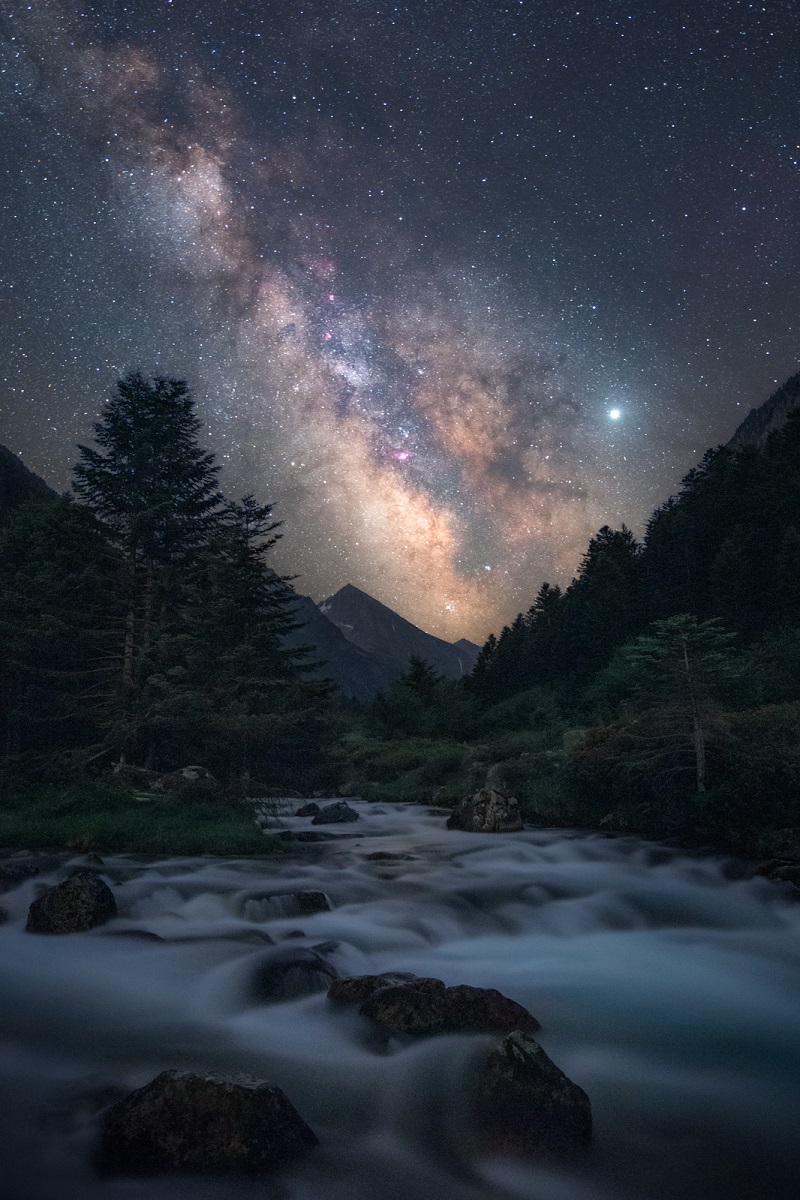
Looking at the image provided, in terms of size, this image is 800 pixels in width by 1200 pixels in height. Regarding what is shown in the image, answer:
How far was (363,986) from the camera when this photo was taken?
6.66m

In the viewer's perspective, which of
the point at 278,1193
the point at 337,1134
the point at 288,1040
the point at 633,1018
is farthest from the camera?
the point at 633,1018

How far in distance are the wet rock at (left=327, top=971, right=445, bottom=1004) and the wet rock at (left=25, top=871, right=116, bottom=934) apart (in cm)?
416

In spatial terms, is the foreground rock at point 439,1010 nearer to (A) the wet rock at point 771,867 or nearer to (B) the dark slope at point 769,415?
(A) the wet rock at point 771,867

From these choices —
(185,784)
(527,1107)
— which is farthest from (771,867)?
(185,784)

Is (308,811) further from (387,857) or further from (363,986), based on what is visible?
(363,986)

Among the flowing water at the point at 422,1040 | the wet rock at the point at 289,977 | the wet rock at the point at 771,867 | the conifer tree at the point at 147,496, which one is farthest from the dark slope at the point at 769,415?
the wet rock at the point at 289,977

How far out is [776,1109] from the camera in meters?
5.20

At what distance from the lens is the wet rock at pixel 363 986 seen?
6461mm

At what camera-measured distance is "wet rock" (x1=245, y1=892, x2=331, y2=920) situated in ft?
33.6

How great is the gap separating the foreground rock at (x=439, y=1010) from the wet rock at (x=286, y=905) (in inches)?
168

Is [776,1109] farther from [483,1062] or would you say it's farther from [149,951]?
[149,951]

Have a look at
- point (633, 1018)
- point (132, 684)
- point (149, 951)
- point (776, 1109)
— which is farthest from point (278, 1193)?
point (132, 684)

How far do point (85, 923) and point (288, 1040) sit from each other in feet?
13.9

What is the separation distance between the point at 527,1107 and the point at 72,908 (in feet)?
23.3
